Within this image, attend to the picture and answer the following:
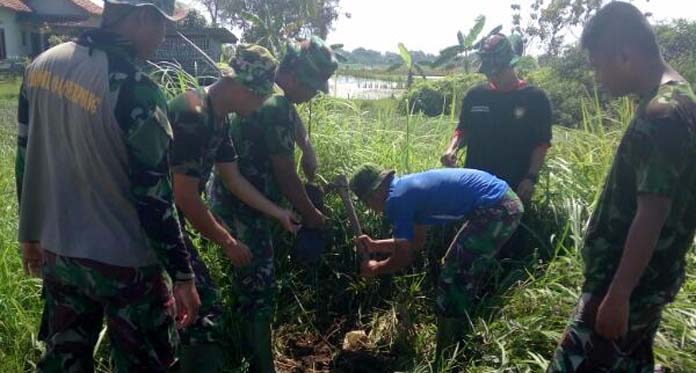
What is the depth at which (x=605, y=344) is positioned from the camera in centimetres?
193

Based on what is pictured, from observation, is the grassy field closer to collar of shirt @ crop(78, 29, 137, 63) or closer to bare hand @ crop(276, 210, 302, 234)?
bare hand @ crop(276, 210, 302, 234)

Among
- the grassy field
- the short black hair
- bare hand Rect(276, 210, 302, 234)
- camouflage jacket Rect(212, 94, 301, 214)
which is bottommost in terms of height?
the grassy field

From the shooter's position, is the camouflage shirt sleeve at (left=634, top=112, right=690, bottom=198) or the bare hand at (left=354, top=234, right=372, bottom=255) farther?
the bare hand at (left=354, top=234, right=372, bottom=255)

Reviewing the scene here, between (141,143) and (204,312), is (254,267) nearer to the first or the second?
(204,312)

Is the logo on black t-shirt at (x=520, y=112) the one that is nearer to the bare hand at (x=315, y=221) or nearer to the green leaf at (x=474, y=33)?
the bare hand at (x=315, y=221)

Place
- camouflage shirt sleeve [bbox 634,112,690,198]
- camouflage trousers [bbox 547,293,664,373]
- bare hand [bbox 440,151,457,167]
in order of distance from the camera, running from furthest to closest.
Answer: bare hand [bbox 440,151,457,167] < camouflage trousers [bbox 547,293,664,373] < camouflage shirt sleeve [bbox 634,112,690,198]

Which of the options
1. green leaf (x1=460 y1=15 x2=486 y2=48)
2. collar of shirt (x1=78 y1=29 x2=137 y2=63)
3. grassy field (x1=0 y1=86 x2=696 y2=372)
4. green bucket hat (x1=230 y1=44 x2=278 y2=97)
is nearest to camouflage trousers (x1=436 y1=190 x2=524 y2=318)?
grassy field (x1=0 y1=86 x2=696 y2=372)

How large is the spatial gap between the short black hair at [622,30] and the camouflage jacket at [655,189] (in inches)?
5.9

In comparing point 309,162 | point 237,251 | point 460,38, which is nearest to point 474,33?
point 460,38

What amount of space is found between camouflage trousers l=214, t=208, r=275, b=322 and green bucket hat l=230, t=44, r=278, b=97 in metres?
0.74

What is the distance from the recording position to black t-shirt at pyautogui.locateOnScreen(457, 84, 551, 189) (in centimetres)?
365

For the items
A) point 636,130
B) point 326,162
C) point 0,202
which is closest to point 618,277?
point 636,130

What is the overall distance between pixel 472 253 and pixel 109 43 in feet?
6.71

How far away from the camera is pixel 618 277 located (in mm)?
1769
